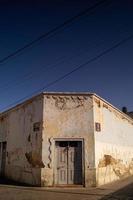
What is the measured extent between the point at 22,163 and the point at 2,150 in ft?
11.9

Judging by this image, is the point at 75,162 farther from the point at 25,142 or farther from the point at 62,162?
the point at 25,142

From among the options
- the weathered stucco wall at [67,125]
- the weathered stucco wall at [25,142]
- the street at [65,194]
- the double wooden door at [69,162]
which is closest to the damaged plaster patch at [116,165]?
the weathered stucco wall at [67,125]

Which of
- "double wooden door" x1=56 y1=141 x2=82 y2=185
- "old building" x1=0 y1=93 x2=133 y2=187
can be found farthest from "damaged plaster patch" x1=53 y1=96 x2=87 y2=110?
"double wooden door" x1=56 y1=141 x2=82 y2=185

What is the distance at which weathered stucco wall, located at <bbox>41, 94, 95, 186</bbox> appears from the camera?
12617 mm

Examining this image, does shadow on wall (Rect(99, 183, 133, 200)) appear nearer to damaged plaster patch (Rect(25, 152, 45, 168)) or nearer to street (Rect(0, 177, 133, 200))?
street (Rect(0, 177, 133, 200))

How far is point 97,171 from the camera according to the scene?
42.5 ft

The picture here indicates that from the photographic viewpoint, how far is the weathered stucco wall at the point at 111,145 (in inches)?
539

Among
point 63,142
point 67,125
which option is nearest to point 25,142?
point 63,142

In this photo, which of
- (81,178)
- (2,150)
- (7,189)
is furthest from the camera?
(2,150)

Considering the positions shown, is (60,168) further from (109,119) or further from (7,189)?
(109,119)

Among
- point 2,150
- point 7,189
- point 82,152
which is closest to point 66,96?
point 82,152

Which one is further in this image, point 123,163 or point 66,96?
point 123,163

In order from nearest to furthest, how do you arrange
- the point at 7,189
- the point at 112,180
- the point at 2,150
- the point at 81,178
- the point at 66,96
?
the point at 7,189 < the point at 81,178 < the point at 66,96 < the point at 112,180 < the point at 2,150

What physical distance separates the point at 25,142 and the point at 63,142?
7.58 ft
